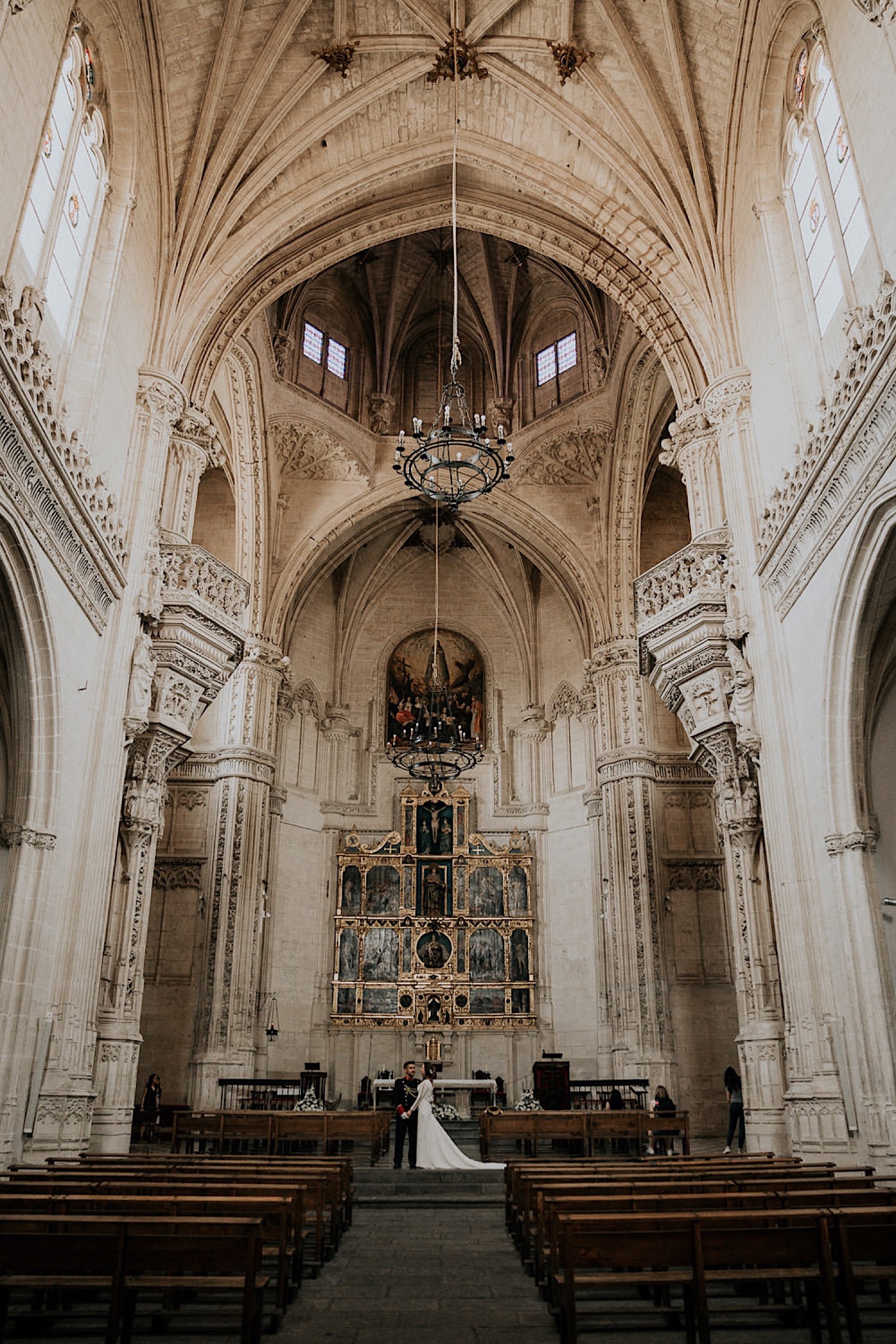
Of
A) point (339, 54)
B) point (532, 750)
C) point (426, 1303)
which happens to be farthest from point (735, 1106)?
point (339, 54)

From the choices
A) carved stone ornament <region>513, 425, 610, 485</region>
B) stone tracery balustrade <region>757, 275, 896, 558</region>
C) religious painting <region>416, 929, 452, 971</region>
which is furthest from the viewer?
religious painting <region>416, 929, 452, 971</region>

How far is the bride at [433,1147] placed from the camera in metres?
14.8

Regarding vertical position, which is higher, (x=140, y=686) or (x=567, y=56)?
(x=567, y=56)

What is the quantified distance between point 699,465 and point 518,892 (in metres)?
14.4

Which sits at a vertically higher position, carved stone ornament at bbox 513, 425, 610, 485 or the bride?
carved stone ornament at bbox 513, 425, 610, 485

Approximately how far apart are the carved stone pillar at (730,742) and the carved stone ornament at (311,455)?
11.6m

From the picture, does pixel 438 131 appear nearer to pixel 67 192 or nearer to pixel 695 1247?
pixel 67 192

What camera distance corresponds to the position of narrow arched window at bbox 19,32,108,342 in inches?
500

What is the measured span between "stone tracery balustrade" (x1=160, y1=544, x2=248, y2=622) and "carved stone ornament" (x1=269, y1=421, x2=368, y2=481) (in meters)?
9.64

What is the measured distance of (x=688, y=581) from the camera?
1605cm

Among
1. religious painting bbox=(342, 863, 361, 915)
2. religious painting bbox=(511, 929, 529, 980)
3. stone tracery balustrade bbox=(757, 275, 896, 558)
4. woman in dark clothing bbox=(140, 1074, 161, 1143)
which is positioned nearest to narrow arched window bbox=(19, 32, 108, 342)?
stone tracery balustrade bbox=(757, 275, 896, 558)

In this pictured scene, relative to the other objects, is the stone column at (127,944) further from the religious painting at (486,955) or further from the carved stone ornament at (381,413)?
the carved stone ornament at (381,413)

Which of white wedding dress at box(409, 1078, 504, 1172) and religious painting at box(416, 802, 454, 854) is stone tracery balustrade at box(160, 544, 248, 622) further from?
religious painting at box(416, 802, 454, 854)

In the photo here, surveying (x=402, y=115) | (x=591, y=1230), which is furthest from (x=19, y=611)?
(x=402, y=115)
